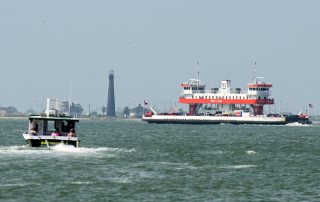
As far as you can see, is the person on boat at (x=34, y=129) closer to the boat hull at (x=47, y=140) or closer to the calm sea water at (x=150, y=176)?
the boat hull at (x=47, y=140)

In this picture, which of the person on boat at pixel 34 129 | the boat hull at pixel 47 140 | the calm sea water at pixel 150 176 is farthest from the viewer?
the person on boat at pixel 34 129

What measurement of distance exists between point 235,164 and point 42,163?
16669 mm

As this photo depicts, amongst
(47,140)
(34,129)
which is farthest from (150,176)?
(34,129)

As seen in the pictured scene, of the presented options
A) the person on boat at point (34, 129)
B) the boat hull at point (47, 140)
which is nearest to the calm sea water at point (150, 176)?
the boat hull at point (47, 140)

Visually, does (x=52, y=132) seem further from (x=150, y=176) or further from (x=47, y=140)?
(x=150, y=176)

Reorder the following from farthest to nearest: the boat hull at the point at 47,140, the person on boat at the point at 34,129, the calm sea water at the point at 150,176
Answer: the person on boat at the point at 34,129, the boat hull at the point at 47,140, the calm sea water at the point at 150,176

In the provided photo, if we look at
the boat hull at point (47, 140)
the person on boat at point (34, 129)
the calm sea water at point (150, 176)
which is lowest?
the calm sea water at point (150, 176)

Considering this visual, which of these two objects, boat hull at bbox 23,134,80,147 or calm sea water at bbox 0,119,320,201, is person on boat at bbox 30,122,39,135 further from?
calm sea water at bbox 0,119,320,201

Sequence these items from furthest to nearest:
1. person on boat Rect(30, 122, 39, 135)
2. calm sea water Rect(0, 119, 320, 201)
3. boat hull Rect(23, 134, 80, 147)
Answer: person on boat Rect(30, 122, 39, 135), boat hull Rect(23, 134, 80, 147), calm sea water Rect(0, 119, 320, 201)

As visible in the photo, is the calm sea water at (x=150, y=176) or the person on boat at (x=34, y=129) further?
the person on boat at (x=34, y=129)

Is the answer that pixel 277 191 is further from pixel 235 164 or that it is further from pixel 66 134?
pixel 66 134

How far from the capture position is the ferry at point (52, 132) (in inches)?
3292

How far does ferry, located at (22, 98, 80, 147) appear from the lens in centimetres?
8362

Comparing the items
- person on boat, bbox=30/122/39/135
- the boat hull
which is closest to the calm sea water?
the boat hull
